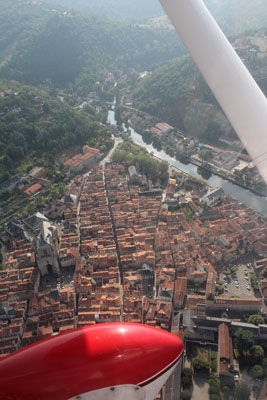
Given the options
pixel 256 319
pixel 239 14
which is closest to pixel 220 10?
pixel 239 14

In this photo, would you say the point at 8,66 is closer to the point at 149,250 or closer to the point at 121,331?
the point at 149,250

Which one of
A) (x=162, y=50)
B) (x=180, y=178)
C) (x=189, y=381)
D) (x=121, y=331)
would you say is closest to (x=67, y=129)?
(x=180, y=178)

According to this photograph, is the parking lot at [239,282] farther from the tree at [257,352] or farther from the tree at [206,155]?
the tree at [206,155]

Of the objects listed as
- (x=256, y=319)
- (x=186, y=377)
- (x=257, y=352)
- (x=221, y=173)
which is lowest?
(x=186, y=377)

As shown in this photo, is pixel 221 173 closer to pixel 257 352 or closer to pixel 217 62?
pixel 257 352

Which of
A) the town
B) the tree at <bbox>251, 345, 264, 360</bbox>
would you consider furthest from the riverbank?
the tree at <bbox>251, 345, 264, 360</bbox>

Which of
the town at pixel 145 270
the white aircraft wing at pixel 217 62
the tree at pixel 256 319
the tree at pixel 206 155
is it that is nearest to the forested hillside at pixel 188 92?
the tree at pixel 206 155

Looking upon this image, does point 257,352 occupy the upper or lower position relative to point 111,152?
lower
